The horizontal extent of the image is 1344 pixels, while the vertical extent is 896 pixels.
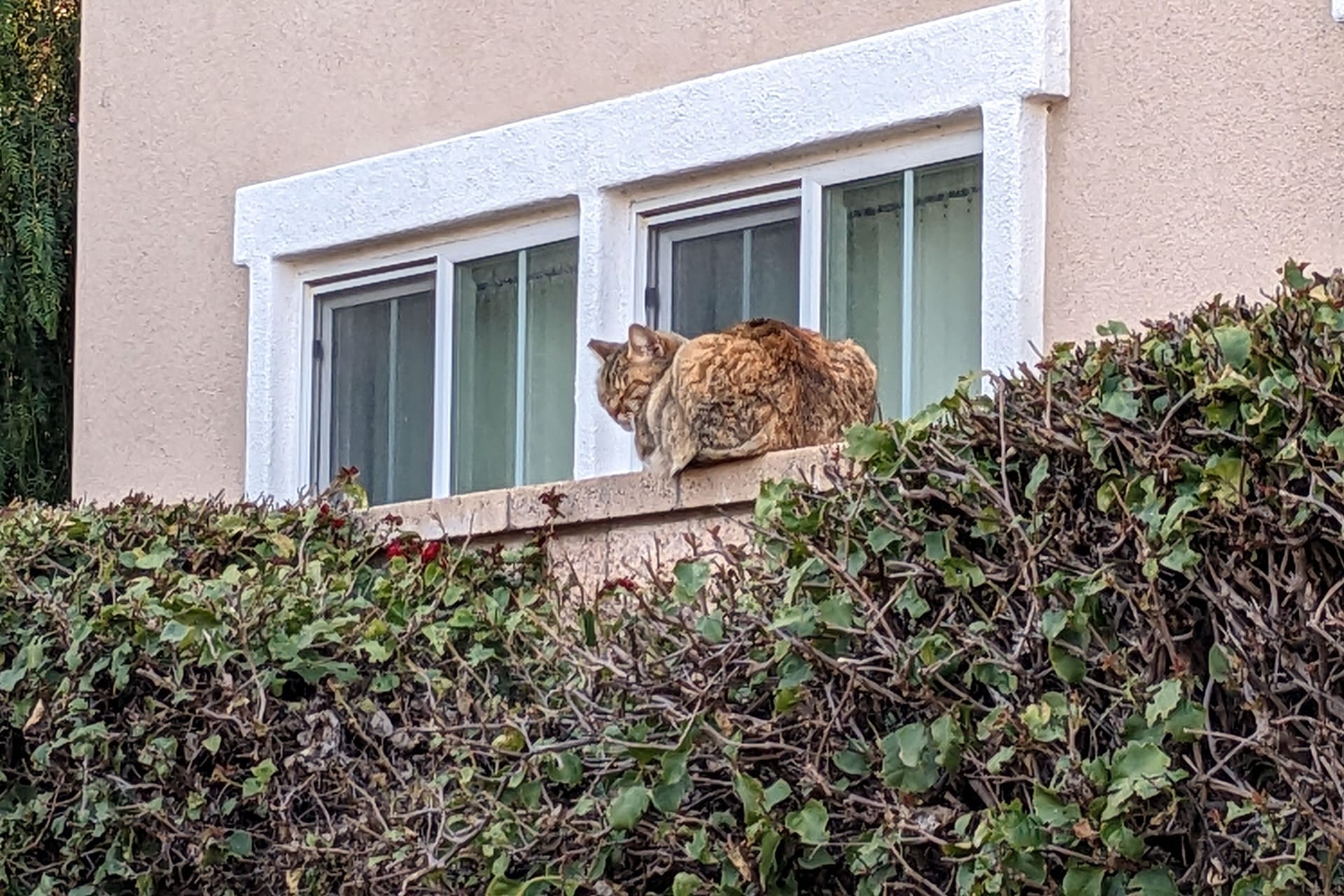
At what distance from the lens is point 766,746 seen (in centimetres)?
358

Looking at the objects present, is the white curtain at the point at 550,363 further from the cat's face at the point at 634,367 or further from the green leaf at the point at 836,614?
the green leaf at the point at 836,614

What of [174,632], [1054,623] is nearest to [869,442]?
[1054,623]

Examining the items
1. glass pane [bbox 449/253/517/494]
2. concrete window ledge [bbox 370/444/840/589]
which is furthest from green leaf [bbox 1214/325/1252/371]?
glass pane [bbox 449/253/517/494]

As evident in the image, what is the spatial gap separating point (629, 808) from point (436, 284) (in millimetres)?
3320

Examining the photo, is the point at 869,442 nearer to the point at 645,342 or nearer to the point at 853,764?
the point at 853,764

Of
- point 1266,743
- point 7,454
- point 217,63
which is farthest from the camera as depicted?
point 7,454

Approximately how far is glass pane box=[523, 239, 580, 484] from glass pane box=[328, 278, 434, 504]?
15.0 inches

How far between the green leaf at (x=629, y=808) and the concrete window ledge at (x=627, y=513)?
0.94 m

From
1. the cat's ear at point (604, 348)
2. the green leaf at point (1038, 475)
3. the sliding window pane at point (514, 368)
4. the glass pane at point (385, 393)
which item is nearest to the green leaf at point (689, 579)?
the green leaf at point (1038, 475)

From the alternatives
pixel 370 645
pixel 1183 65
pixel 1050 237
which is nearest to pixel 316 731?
pixel 370 645

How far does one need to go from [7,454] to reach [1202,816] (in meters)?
6.94

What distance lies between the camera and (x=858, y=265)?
579 centimetres

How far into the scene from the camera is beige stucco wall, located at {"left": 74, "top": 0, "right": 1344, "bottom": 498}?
493 cm

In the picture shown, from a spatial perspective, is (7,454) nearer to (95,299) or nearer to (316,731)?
(95,299)
